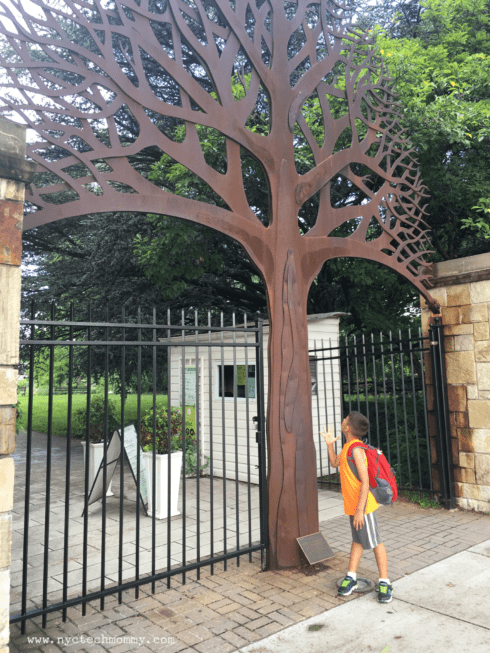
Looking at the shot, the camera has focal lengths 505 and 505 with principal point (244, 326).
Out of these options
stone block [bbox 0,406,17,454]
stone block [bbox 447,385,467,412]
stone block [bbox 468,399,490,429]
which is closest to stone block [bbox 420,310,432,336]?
stone block [bbox 447,385,467,412]

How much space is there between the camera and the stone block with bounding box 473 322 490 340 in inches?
275

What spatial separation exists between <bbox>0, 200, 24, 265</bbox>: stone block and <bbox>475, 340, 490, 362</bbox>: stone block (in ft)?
20.4

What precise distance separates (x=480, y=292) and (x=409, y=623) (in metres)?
4.74

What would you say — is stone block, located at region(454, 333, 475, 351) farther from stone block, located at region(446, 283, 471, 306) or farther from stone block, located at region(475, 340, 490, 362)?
stone block, located at region(446, 283, 471, 306)

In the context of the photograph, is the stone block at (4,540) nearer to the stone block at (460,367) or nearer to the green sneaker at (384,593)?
the green sneaker at (384,593)

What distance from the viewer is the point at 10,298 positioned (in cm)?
283

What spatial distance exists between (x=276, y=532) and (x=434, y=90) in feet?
28.6

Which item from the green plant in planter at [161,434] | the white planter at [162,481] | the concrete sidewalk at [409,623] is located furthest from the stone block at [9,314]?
the green plant in planter at [161,434]

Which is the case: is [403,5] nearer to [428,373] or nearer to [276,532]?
[428,373]

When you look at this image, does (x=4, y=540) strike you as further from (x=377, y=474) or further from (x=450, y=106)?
(x=450, y=106)

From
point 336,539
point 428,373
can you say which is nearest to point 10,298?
point 336,539

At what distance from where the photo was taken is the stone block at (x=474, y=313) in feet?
23.1

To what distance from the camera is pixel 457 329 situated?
290 inches

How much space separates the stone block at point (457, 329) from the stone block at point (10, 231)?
6242 mm
